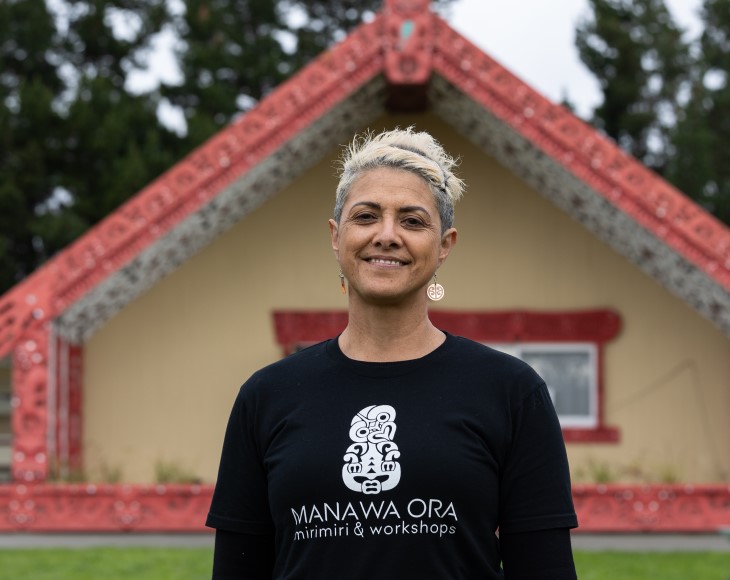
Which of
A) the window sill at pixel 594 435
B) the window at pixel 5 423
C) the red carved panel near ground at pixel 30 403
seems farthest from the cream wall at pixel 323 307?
the red carved panel near ground at pixel 30 403

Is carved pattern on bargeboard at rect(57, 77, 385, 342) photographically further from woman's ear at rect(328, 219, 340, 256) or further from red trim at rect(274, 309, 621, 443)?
woman's ear at rect(328, 219, 340, 256)

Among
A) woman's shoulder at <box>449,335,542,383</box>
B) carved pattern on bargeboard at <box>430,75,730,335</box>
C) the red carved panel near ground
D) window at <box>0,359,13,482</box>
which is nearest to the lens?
woman's shoulder at <box>449,335,542,383</box>

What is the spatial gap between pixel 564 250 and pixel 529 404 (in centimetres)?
915

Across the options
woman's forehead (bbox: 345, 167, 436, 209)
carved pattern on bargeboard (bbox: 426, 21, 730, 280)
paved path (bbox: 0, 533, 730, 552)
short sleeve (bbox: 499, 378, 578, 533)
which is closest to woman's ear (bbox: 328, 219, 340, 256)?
woman's forehead (bbox: 345, 167, 436, 209)

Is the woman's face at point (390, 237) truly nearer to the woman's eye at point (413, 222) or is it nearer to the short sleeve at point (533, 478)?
the woman's eye at point (413, 222)

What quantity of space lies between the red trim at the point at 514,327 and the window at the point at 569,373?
0.11 meters

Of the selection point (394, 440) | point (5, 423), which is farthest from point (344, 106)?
point (394, 440)

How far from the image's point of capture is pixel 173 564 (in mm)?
8375

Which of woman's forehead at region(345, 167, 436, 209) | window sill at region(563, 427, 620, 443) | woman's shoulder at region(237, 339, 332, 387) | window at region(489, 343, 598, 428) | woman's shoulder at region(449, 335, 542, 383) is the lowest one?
woman's shoulder at region(449, 335, 542, 383)

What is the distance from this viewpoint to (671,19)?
24406mm

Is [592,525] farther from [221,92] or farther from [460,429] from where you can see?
[221,92]

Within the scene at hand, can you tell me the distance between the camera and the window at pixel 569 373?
1134 cm

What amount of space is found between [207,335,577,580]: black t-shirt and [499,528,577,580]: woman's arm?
0.02 metres

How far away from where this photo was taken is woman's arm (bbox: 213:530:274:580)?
2.50 m
